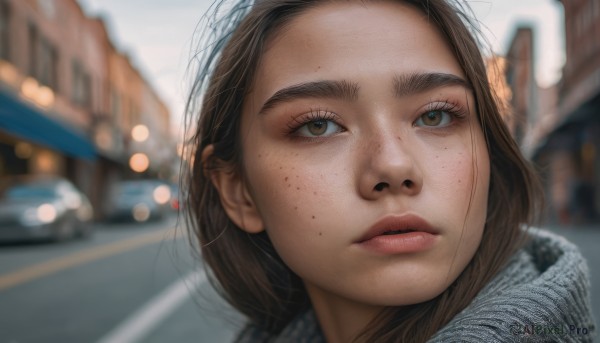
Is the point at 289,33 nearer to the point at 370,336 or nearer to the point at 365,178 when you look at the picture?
the point at 365,178

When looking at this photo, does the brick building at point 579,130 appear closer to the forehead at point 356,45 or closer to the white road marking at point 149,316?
the white road marking at point 149,316

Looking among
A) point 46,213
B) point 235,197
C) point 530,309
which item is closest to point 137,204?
point 46,213

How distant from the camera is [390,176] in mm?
1149

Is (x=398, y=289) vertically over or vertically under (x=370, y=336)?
over

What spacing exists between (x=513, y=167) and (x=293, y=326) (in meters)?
0.71

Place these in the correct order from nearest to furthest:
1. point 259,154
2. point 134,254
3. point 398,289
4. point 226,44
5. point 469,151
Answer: point 398,289
point 469,151
point 259,154
point 226,44
point 134,254

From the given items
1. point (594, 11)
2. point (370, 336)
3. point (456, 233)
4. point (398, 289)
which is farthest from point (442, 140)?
point (594, 11)

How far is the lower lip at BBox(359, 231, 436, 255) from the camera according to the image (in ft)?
3.82

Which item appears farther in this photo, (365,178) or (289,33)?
(289,33)

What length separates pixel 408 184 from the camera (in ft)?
3.87

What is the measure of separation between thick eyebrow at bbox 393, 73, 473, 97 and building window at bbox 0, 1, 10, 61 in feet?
64.7

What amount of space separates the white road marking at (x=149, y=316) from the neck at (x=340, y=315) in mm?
2300

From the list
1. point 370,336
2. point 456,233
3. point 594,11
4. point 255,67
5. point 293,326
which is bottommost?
point 293,326

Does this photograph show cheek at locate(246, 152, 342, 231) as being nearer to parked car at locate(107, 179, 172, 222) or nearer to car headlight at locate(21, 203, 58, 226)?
car headlight at locate(21, 203, 58, 226)
